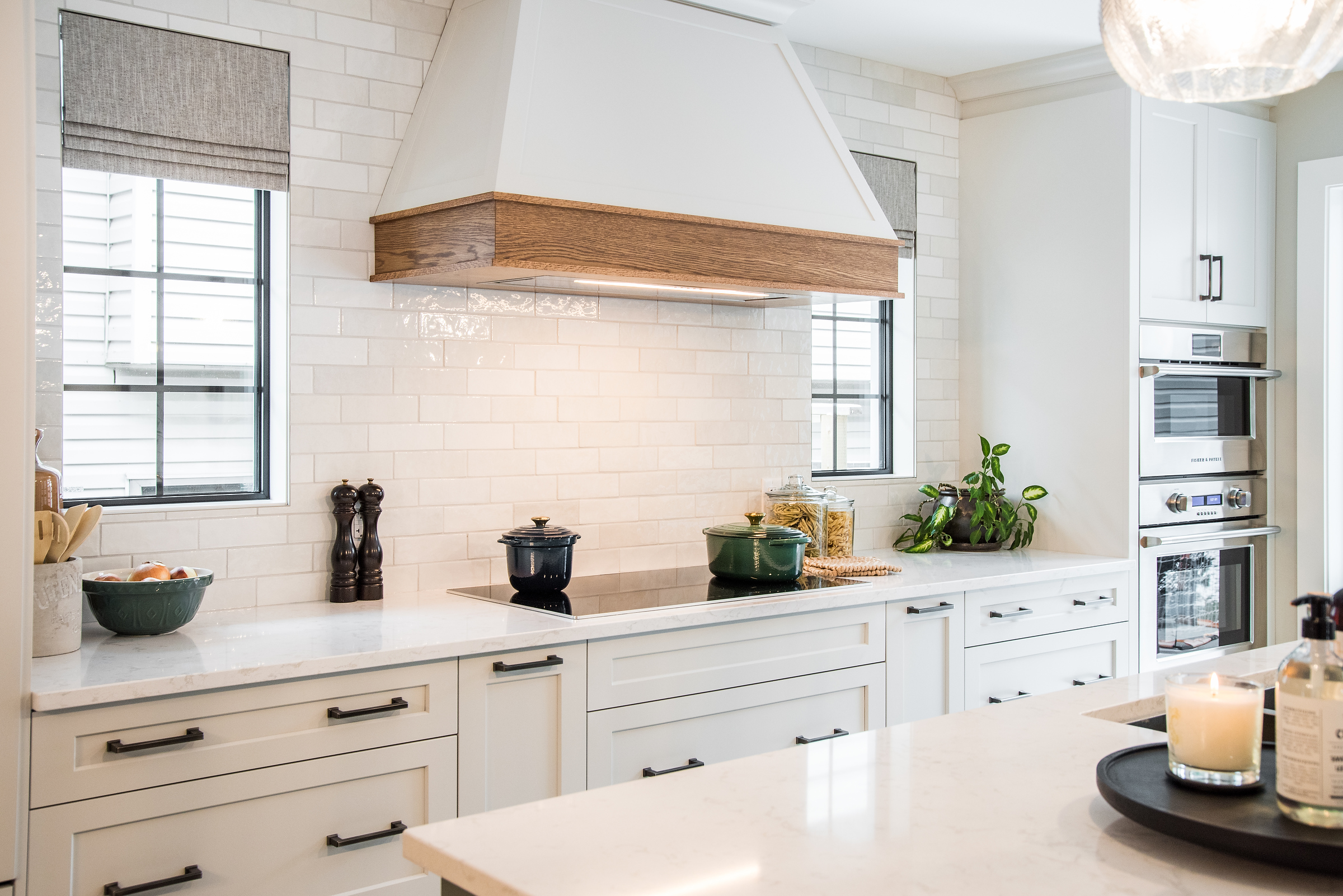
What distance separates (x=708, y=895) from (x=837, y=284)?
258 centimetres

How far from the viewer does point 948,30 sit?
3.87 m

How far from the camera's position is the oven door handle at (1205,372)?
3963 millimetres

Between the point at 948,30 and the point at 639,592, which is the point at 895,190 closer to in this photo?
the point at 948,30

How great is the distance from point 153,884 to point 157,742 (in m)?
0.27

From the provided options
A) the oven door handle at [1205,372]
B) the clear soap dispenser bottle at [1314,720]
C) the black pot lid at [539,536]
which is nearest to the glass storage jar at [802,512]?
the black pot lid at [539,536]

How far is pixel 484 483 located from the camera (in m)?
3.26

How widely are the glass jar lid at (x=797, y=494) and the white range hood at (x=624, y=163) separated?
0.71m

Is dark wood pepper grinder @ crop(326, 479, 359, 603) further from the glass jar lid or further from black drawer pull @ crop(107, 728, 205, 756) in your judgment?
the glass jar lid

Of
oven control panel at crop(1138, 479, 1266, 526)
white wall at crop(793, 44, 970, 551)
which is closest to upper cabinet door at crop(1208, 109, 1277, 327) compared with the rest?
oven control panel at crop(1138, 479, 1266, 526)

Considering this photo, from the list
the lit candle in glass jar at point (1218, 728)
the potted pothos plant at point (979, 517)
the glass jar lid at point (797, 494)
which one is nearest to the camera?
the lit candle in glass jar at point (1218, 728)

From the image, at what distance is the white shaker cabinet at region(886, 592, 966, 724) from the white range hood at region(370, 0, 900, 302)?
3.33ft

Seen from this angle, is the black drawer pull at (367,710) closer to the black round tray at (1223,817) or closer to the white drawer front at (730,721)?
the white drawer front at (730,721)

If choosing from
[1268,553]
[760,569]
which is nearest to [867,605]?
[760,569]

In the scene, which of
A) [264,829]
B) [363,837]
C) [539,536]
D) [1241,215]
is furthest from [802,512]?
[1241,215]
